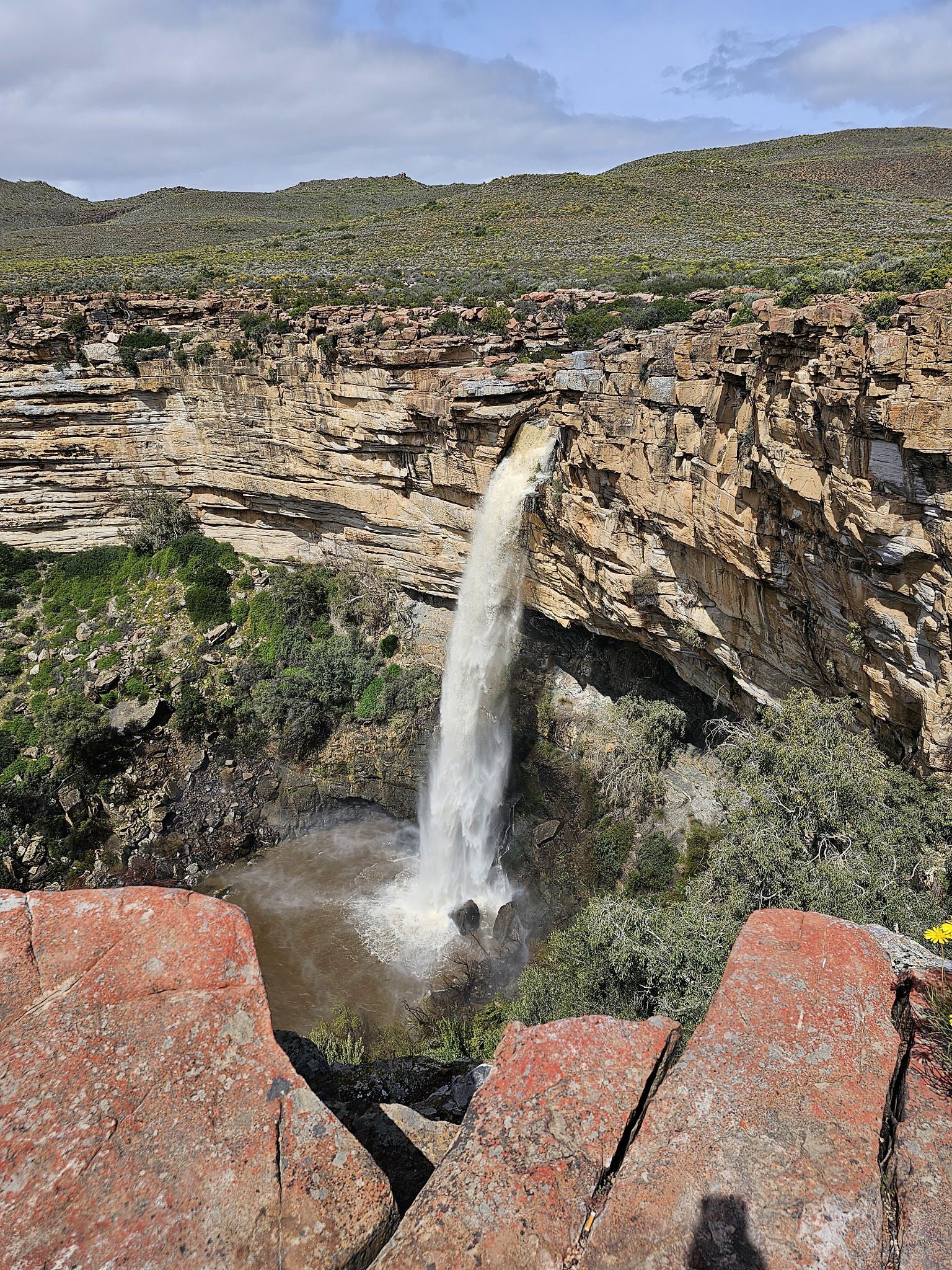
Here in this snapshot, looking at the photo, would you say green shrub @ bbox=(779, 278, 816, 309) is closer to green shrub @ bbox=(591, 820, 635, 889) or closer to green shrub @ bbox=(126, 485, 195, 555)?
green shrub @ bbox=(591, 820, 635, 889)

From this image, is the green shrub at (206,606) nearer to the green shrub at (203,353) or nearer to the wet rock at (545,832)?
the green shrub at (203,353)

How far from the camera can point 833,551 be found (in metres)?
10.2

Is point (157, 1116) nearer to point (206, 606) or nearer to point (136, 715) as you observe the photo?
point (136, 715)

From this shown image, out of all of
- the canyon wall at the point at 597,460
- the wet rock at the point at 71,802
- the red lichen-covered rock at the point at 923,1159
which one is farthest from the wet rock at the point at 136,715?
the red lichen-covered rock at the point at 923,1159

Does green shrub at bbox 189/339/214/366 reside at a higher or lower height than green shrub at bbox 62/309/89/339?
lower

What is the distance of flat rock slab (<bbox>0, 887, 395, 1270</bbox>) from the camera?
2.85 m

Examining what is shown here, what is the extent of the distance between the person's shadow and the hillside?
850 inches

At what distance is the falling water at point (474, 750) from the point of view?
669 inches

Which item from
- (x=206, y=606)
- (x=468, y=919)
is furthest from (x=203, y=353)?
(x=468, y=919)

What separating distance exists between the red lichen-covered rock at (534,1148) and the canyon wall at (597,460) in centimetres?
758

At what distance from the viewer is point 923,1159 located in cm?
312

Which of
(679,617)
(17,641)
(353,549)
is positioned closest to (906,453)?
(679,617)

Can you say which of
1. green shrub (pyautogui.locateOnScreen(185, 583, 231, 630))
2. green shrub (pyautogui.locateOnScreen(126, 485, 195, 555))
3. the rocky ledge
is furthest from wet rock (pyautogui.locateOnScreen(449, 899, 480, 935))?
green shrub (pyautogui.locateOnScreen(126, 485, 195, 555))

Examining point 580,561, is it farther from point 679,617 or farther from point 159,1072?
point 159,1072
